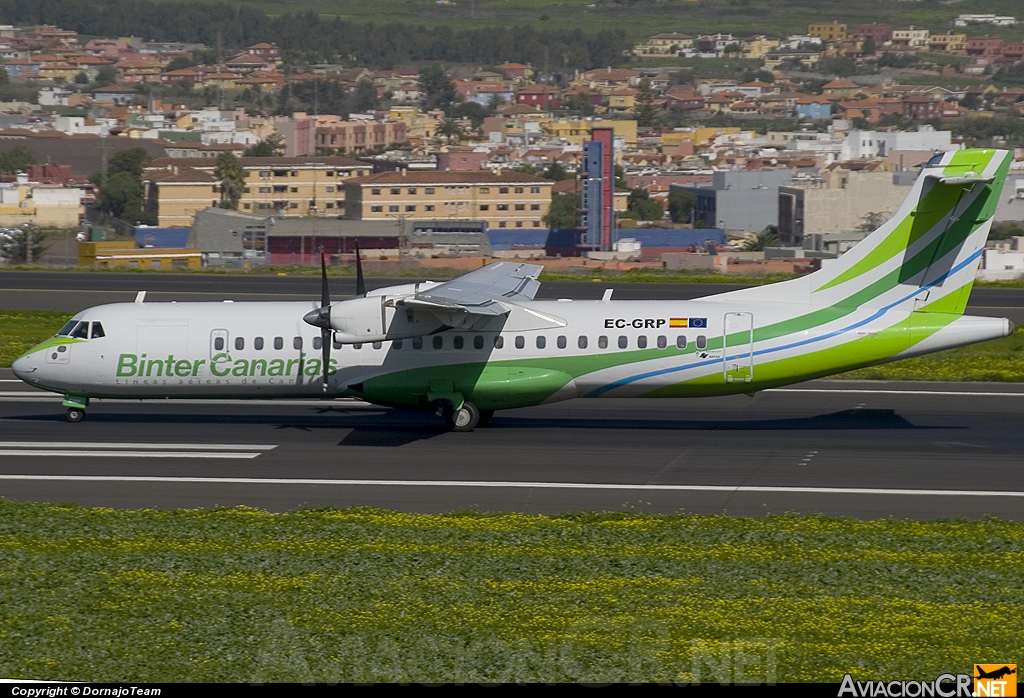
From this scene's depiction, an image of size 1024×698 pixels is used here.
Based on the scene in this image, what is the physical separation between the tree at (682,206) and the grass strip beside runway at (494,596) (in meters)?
141

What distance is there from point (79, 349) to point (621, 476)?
512 inches

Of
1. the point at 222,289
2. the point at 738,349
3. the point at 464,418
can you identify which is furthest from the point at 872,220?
the point at 464,418

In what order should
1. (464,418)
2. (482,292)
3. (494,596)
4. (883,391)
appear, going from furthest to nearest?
(883,391) < (464,418) < (482,292) < (494,596)

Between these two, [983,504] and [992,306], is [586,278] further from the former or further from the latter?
[983,504]

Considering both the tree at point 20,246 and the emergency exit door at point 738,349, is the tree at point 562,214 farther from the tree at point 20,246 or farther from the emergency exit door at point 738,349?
the emergency exit door at point 738,349

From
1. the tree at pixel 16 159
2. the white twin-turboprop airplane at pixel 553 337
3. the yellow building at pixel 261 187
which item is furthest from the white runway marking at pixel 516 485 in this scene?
the tree at pixel 16 159

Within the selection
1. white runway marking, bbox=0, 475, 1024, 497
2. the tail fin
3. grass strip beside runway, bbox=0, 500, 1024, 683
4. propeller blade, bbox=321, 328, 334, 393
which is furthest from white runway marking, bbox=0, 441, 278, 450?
the tail fin

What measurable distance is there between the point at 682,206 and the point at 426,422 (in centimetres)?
13390

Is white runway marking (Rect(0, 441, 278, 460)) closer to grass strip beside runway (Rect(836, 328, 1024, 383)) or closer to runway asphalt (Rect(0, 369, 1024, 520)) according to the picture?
runway asphalt (Rect(0, 369, 1024, 520))

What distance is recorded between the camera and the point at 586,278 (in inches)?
2318

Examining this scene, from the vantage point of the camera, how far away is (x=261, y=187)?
506ft

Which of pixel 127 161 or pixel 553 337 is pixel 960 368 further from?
pixel 127 161

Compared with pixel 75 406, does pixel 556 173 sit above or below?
above

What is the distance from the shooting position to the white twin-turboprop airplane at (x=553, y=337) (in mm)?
25844
